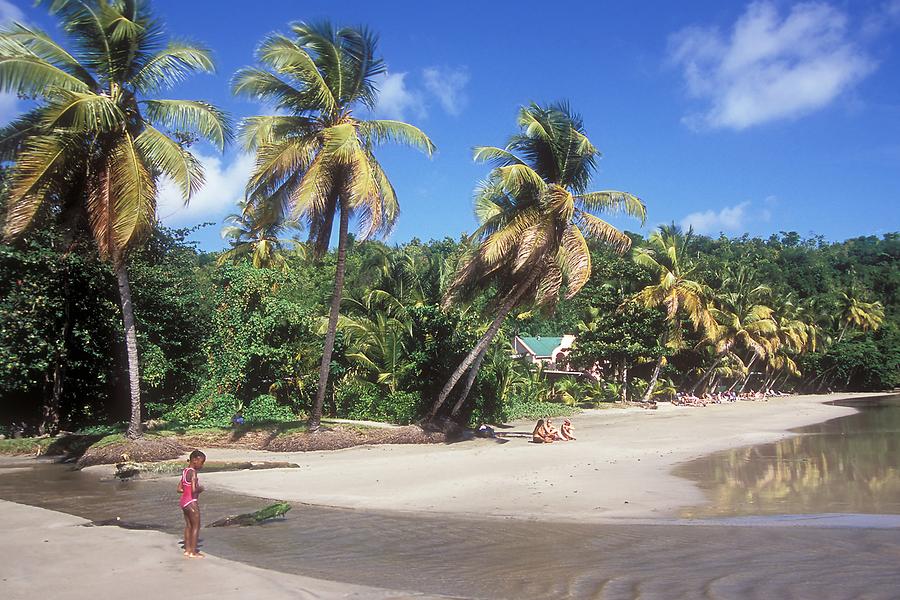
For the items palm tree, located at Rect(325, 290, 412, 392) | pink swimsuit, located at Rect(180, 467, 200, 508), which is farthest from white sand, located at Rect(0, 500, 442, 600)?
palm tree, located at Rect(325, 290, 412, 392)

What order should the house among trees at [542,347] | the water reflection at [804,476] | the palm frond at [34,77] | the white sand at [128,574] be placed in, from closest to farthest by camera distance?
the white sand at [128,574] < the water reflection at [804,476] < the palm frond at [34,77] < the house among trees at [542,347]

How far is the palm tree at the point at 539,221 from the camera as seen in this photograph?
59.7 ft

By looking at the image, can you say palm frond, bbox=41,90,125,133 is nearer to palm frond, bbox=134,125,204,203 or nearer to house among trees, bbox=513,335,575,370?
palm frond, bbox=134,125,204,203

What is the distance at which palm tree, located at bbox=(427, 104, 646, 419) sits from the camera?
18.2 metres

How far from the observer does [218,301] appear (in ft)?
72.8

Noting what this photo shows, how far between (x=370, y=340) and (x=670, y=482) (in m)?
11.9

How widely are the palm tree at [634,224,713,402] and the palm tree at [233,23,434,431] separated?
2066 centimetres

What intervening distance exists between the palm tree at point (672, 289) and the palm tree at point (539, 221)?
51.8 feet

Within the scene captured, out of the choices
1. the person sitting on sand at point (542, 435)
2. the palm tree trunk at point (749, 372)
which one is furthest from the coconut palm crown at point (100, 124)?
the palm tree trunk at point (749, 372)

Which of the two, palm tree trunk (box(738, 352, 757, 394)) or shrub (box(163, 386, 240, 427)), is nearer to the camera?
shrub (box(163, 386, 240, 427))

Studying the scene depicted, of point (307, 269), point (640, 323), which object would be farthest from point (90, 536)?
point (640, 323)

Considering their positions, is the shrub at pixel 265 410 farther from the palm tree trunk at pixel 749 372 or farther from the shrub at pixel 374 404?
the palm tree trunk at pixel 749 372

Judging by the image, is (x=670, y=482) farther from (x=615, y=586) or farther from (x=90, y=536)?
(x=90, y=536)

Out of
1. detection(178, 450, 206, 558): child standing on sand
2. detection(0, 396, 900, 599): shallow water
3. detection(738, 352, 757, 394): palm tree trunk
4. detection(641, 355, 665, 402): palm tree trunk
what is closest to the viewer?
detection(0, 396, 900, 599): shallow water
